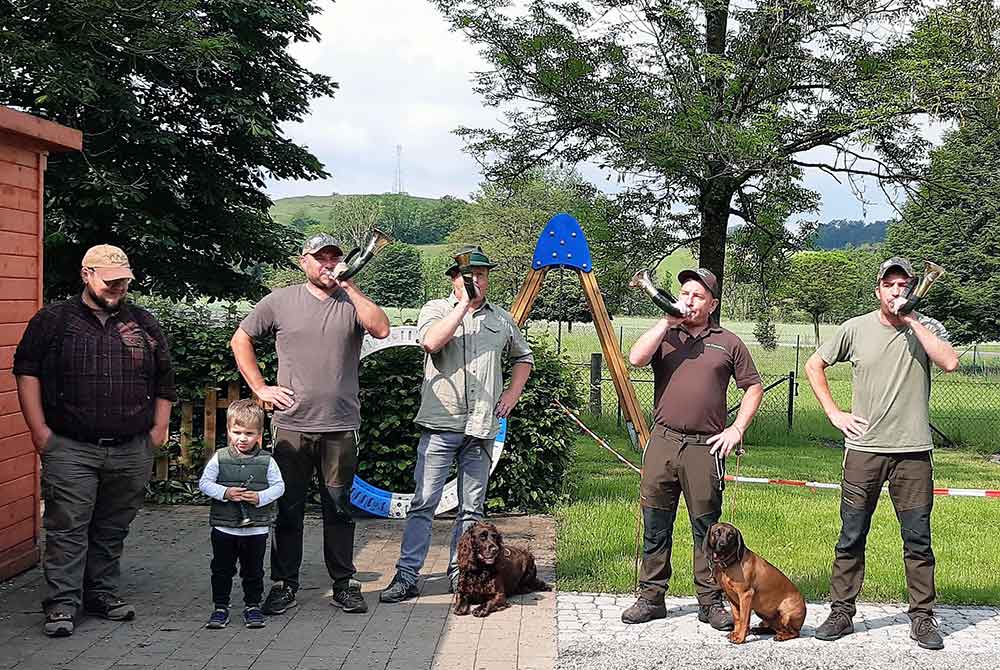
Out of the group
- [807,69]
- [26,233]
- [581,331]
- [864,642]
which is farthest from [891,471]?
[581,331]

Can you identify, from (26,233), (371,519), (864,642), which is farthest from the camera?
(371,519)

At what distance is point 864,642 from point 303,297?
139 inches

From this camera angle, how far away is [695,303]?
5.48 meters

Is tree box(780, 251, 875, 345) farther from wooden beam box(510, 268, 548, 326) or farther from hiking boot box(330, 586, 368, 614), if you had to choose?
hiking boot box(330, 586, 368, 614)

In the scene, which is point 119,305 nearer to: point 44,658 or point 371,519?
point 44,658

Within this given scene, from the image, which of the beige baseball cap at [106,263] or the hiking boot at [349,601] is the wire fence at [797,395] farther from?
the beige baseball cap at [106,263]

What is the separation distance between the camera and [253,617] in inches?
215

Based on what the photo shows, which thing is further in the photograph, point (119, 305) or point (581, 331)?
point (581, 331)

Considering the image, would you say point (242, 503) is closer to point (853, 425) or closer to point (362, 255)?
point (362, 255)

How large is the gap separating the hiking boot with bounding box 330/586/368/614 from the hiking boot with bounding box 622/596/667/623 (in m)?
1.47

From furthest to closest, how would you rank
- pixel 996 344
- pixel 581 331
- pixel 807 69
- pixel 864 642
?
pixel 996 344 → pixel 581 331 → pixel 807 69 → pixel 864 642

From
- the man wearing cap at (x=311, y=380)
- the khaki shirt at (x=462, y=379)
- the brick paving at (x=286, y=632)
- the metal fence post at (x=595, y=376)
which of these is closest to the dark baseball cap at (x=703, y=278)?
the khaki shirt at (x=462, y=379)

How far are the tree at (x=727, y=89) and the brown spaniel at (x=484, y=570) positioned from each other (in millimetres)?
7864

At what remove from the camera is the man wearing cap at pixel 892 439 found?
17.6 ft
